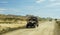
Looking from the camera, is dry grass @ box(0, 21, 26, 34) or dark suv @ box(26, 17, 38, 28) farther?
dark suv @ box(26, 17, 38, 28)

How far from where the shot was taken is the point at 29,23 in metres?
37.4

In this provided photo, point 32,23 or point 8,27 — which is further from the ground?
point 32,23

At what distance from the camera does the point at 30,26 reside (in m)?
37.6

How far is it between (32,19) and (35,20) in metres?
0.89

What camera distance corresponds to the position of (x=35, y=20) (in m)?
39.0

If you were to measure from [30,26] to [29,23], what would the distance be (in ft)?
2.44

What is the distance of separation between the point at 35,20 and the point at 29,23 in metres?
2.23

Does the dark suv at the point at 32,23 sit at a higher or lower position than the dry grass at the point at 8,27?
higher

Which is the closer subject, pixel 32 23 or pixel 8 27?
pixel 32 23

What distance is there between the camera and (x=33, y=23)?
37812 mm

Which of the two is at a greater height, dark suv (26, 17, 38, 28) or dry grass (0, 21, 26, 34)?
dark suv (26, 17, 38, 28)

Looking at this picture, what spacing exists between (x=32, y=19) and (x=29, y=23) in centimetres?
160

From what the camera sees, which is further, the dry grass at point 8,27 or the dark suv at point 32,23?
the dark suv at point 32,23

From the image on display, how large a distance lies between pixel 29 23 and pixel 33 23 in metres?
0.99
